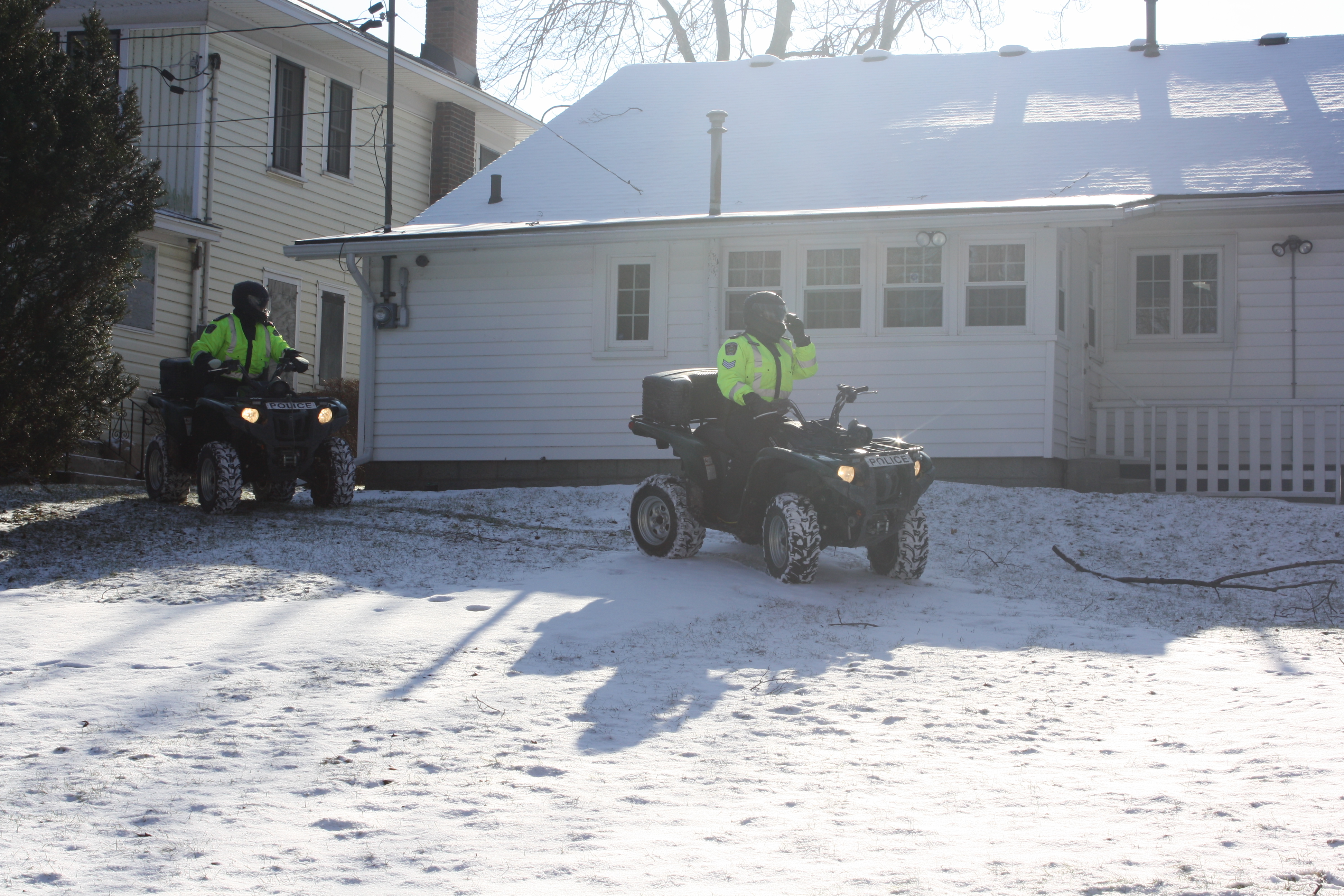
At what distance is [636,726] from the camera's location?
16.7 ft

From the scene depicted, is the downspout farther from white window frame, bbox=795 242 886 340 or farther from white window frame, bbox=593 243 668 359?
white window frame, bbox=795 242 886 340

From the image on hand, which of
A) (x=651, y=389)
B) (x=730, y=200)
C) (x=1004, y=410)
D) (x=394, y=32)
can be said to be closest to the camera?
(x=651, y=389)

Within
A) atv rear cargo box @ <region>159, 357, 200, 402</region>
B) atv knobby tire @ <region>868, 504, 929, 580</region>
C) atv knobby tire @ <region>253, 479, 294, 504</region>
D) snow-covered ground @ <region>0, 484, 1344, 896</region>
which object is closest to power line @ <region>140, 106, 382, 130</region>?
atv rear cargo box @ <region>159, 357, 200, 402</region>

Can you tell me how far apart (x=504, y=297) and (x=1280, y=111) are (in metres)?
10.3

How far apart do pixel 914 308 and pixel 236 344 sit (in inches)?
283

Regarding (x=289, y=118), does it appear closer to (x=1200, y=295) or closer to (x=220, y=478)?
(x=220, y=478)

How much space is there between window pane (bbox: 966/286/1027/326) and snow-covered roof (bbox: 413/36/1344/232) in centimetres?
115

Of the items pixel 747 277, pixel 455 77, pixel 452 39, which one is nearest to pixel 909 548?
pixel 747 277

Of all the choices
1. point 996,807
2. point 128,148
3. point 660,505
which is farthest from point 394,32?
point 996,807

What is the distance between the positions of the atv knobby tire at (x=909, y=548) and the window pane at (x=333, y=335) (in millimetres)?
14491

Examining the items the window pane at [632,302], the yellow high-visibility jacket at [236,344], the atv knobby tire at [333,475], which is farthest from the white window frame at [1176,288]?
the yellow high-visibility jacket at [236,344]

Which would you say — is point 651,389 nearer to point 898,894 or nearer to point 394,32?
point 898,894

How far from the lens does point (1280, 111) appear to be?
16000 millimetres

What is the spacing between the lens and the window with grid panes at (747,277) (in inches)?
567
